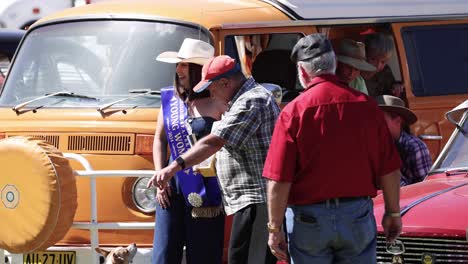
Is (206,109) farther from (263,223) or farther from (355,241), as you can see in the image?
(355,241)

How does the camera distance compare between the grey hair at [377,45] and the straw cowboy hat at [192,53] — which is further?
the grey hair at [377,45]

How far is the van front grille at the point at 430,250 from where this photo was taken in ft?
20.5

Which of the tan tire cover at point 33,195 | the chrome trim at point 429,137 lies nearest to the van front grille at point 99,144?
the tan tire cover at point 33,195

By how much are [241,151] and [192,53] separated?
1.20 m

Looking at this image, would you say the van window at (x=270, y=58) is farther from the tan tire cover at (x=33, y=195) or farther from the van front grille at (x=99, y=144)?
the tan tire cover at (x=33, y=195)

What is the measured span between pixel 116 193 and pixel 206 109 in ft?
3.80

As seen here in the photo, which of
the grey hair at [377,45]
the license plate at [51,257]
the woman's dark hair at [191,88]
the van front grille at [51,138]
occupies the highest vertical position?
the woman's dark hair at [191,88]

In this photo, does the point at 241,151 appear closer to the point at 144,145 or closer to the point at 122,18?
the point at 144,145

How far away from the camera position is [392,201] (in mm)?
6035

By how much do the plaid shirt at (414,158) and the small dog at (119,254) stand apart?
5.85 feet

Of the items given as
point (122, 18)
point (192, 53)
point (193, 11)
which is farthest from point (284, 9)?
point (192, 53)

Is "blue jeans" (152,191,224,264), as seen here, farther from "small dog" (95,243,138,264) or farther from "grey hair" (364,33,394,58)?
"grey hair" (364,33,394,58)

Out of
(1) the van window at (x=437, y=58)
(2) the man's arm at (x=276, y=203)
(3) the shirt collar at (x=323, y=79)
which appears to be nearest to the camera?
(2) the man's arm at (x=276, y=203)

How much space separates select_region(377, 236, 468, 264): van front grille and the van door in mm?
2816
